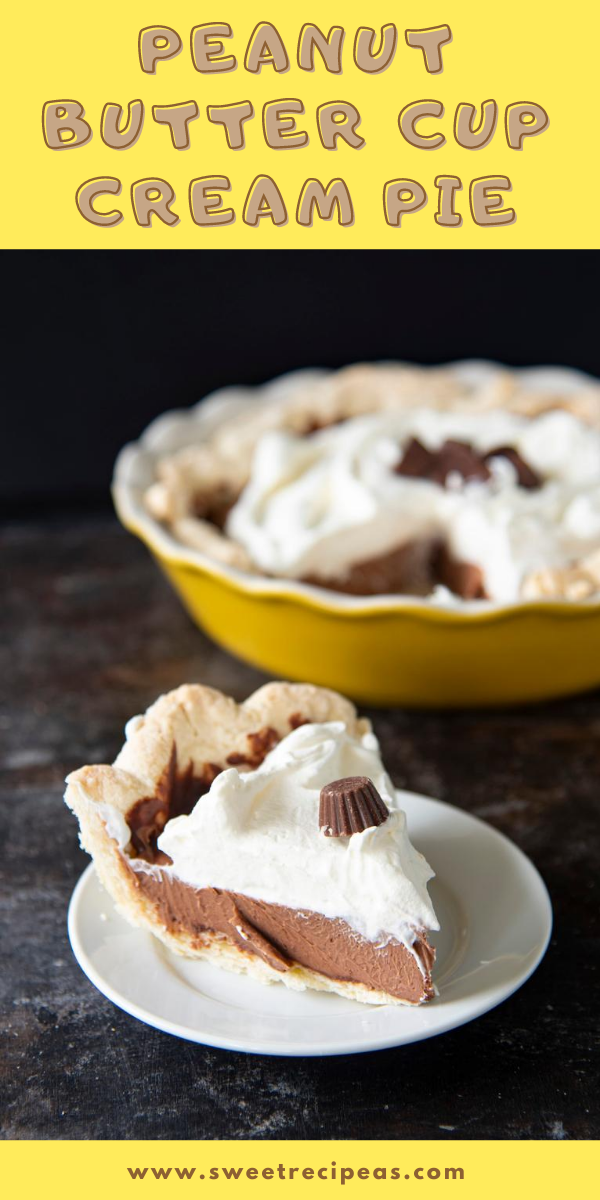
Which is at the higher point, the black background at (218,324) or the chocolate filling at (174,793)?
the black background at (218,324)

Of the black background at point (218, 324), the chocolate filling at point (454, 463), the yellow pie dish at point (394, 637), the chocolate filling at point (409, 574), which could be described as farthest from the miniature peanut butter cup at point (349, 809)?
the black background at point (218, 324)

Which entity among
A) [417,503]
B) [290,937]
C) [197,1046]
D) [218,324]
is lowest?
[197,1046]

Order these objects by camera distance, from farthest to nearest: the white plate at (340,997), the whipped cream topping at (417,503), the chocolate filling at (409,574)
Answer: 1. the chocolate filling at (409,574)
2. the whipped cream topping at (417,503)
3. the white plate at (340,997)

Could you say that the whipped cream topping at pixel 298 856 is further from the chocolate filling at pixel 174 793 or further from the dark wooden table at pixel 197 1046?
the dark wooden table at pixel 197 1046

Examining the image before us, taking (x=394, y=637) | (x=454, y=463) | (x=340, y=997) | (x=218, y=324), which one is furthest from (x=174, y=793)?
(x=218, y=324)

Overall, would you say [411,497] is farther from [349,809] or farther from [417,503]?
[349,809]

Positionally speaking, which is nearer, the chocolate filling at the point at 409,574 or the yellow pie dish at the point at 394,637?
the yellow pie dish at the point at 394,637

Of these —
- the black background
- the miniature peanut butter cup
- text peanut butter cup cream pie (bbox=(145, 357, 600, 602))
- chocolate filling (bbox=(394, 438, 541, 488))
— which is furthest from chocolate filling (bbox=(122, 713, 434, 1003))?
the black background

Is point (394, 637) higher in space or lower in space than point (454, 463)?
lower
